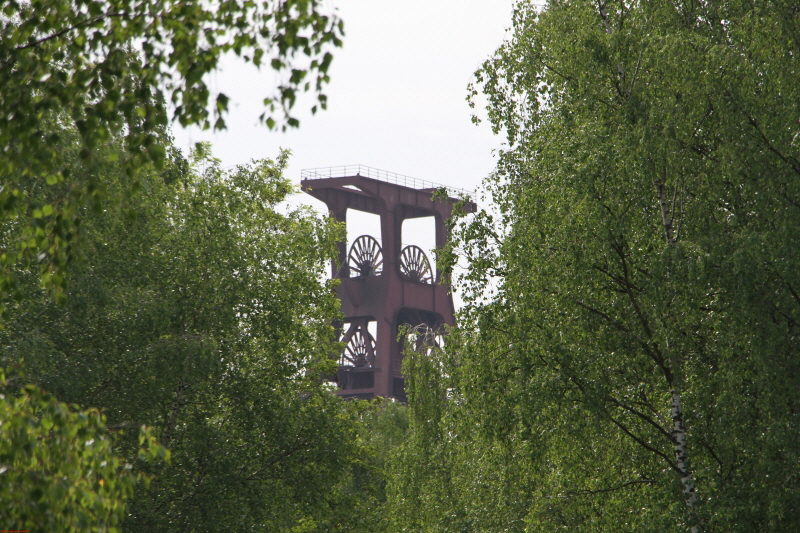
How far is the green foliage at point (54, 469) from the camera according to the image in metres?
3.54

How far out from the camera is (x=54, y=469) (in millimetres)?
3773

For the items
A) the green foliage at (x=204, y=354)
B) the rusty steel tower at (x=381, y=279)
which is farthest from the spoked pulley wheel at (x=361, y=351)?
the green foliage at (x=204, y=354)

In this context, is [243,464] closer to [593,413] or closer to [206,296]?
[206,296]

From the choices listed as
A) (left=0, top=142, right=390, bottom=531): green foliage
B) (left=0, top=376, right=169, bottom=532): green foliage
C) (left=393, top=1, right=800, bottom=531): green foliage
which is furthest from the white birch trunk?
(left=0, top=376, right=169, bottom=532): green foliage

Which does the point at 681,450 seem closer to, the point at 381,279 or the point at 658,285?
the point at 658,285

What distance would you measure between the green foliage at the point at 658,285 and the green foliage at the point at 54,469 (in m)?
6.21

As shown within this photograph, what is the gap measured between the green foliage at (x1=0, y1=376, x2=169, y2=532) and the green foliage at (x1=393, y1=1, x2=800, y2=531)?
20.4ft

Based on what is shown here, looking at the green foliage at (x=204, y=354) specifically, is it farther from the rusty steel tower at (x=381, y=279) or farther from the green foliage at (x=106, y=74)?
the rusty steel tower at (x=381, y=279)

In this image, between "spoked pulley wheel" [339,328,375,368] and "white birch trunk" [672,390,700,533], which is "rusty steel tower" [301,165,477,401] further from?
"white birch trunk" [672,390,700,533]

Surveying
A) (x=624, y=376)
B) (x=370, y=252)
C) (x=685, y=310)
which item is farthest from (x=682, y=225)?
(x=370, y=252)

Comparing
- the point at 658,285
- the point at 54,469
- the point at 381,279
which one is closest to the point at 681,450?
the point at 658,285

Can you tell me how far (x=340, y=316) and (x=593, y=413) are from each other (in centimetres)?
785

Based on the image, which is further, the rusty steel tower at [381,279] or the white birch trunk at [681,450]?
the rusty steel tower at [381,279]

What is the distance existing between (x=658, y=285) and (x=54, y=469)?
22.3ft
